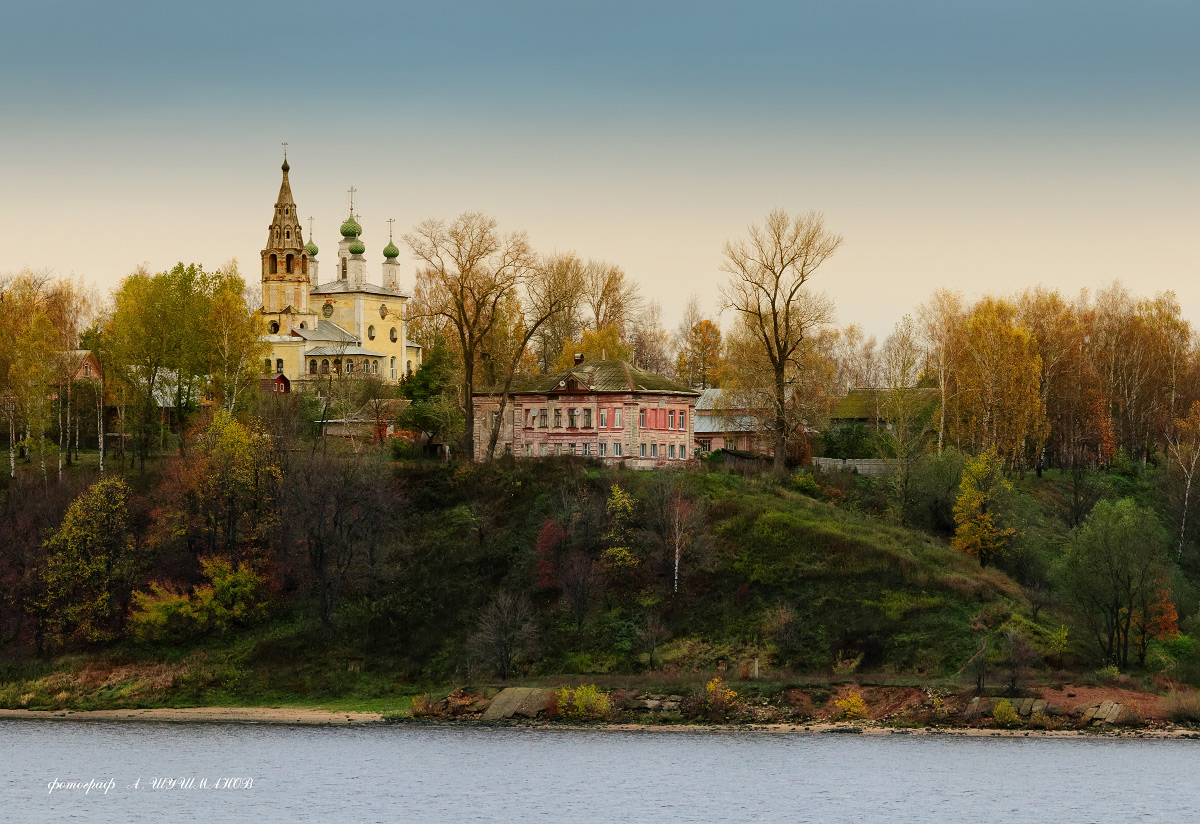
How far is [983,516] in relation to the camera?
72000mm

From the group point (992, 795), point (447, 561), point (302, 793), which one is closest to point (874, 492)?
point (447, 561)

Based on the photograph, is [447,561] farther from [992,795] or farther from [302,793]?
[992,795]

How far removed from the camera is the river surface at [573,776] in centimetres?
4738

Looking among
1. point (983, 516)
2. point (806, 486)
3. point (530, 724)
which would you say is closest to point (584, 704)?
point (530, 724)

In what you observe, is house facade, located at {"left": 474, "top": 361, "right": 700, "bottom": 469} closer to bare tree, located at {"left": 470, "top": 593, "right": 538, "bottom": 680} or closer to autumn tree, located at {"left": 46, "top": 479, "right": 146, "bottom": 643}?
bare tree, located at {"left": 470, "top": 593, "right": 538, "bottom": 680}

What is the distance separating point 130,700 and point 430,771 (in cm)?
1881

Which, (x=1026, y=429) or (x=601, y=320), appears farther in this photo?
(x=601, y=320)

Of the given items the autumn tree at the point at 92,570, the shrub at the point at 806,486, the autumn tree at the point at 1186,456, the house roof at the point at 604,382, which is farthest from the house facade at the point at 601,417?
the autumn tree at the point at 1186,456

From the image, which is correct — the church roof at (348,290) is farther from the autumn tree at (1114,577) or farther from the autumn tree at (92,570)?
the autumn tree at (1114,577)

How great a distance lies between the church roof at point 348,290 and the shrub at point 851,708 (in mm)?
86934

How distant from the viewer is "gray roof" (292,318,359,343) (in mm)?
131125

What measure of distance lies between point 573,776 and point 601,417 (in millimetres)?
34201

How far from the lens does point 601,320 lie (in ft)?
381

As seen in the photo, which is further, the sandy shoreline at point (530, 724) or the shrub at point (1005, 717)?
the shrub at point (1005, 717)
